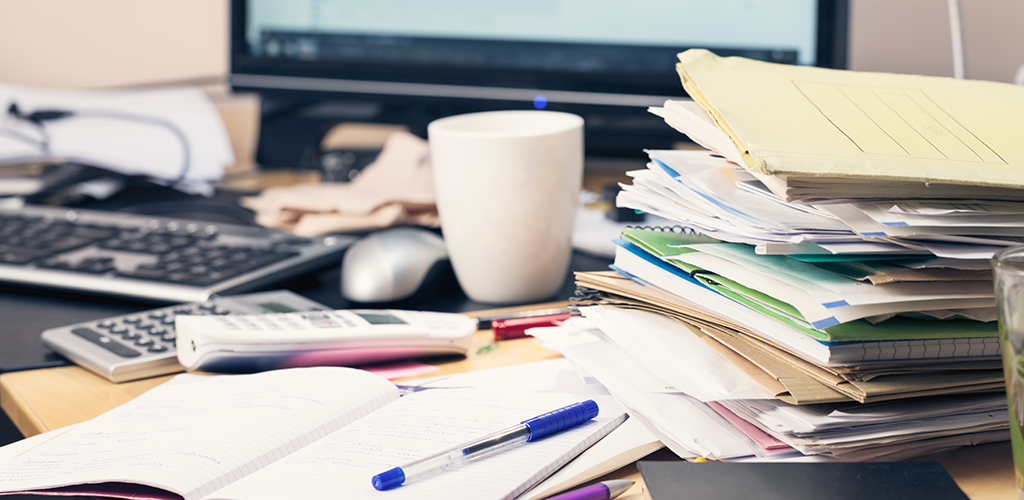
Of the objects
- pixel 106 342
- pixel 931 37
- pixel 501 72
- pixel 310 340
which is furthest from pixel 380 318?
pixel 931 37

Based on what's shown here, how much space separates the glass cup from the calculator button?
15.9 inches

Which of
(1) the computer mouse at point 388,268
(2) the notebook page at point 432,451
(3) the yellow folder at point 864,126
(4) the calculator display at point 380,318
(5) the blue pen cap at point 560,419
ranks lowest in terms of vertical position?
(2) the notebook page at point 432,451

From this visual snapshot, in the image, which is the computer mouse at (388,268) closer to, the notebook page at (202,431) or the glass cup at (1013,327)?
the notebook page at (202,431)

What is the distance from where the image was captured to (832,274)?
0.97 feet

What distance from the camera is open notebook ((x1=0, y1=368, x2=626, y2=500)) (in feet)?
0.93

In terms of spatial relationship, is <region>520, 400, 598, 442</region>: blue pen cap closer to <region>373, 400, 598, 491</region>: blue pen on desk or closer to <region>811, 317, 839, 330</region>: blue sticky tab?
<region>373, 400, 598, 491</region>: blue pen on desk

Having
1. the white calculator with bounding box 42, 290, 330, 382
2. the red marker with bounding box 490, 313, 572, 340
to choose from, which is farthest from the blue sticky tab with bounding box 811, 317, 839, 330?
the white calculator with bounding box 42, 290, 330, 382

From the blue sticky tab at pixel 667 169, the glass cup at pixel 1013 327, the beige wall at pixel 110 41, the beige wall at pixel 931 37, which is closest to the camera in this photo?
the glass cup at pixel 1013 327

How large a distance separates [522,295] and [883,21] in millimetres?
413

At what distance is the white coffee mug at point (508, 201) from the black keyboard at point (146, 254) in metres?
0.13

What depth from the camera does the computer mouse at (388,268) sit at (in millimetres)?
521

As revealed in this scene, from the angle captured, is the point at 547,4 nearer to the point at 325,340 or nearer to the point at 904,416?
the point at 325,340

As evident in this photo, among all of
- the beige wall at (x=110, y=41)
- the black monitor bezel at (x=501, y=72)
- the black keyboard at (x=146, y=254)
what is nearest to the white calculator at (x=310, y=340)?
the black keyboard at (x=146, y=254)

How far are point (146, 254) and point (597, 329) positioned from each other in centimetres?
38
